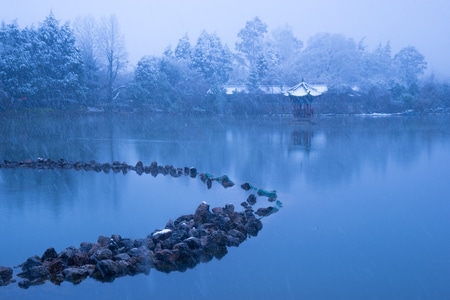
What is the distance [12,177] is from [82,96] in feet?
55.5

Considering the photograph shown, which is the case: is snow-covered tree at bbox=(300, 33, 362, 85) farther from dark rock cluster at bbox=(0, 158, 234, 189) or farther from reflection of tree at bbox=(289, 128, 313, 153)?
dark rock cluster at bbox=(0, 158, 234, 189)

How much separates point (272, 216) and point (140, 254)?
2.14 meters

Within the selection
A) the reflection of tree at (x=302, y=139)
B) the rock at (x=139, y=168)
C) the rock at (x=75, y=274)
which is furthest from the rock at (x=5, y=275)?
the reflection of tree at (x=302, y=139)

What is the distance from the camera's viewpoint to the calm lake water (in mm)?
3918

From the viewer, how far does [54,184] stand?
24.9 ft

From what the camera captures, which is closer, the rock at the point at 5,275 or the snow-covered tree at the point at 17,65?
the rock at the point at 5,275

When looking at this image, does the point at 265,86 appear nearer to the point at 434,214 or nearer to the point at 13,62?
the point at 13,62

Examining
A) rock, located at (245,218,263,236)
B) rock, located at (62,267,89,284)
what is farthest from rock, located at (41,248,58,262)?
rock, located at (245,218,263,236)

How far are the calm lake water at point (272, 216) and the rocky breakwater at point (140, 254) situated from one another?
0.11m

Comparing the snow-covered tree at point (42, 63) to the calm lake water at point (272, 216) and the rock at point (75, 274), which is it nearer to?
the calm lake water at point (272, 216)

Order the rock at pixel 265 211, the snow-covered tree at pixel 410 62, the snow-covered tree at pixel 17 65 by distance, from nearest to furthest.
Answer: the rock at pixel 265 211, the snow-covered tree at pixel 17 65, the snow-covered tree at pixel 410 62

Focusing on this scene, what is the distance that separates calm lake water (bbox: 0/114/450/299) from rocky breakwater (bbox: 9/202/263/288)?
0.11 meters

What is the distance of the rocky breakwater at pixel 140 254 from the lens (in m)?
3.94

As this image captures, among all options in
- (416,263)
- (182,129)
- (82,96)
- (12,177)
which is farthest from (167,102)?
(416,263)
